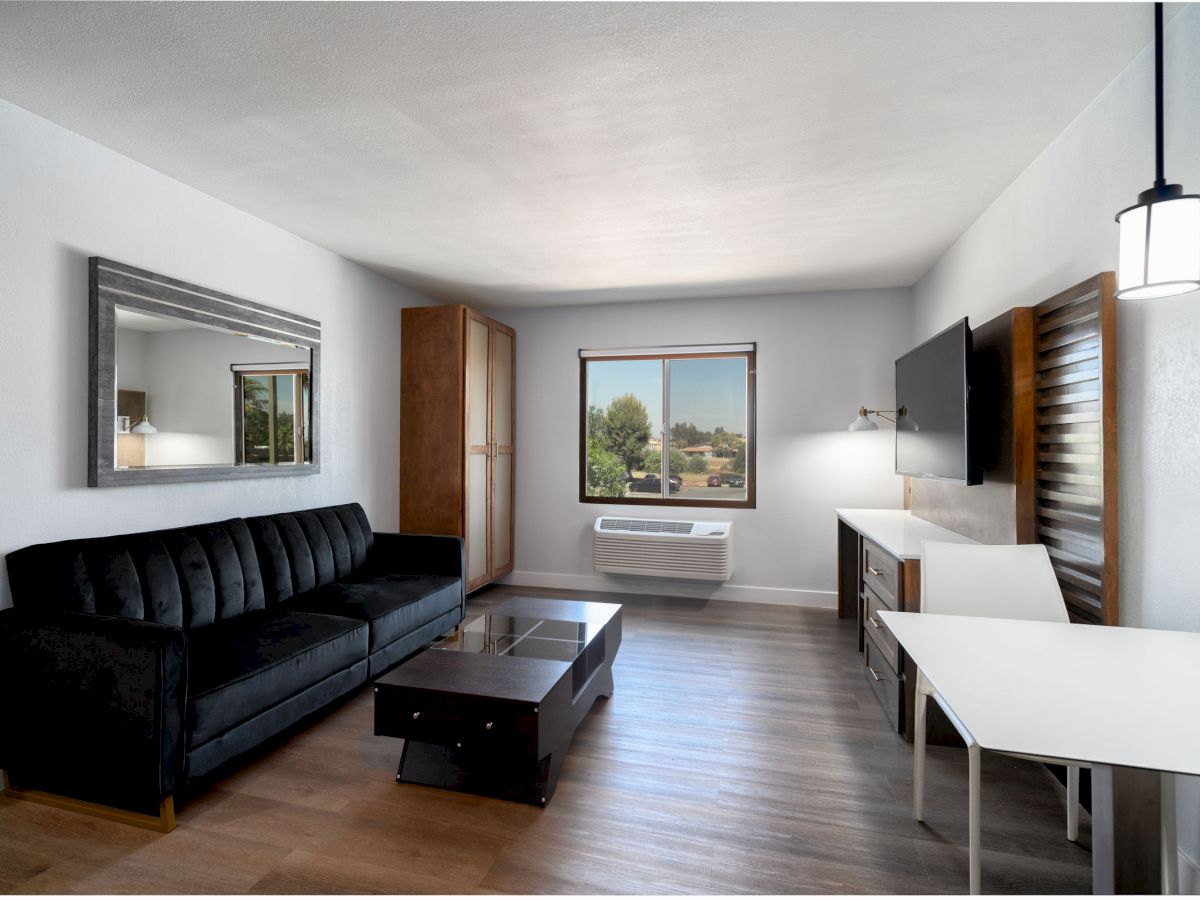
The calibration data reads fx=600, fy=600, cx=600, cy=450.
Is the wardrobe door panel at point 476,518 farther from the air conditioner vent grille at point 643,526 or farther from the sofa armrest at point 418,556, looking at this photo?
the air conditioner vent grille at point 643,526

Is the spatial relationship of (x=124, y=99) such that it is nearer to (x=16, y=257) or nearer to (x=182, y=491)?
(x=16, y=257)

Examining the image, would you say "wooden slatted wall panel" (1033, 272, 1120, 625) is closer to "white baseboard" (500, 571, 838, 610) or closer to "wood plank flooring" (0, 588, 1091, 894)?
"wood plank flooring" (0, 588, 1091, 894)

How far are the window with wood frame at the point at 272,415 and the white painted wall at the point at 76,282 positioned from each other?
0.17 m

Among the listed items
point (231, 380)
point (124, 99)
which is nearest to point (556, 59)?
point (124, 99)

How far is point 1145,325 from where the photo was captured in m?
1.85

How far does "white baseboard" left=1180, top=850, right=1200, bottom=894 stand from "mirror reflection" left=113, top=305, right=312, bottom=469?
3.92 metres

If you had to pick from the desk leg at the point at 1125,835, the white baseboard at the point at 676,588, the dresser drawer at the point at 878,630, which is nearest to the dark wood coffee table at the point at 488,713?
the dresser drawer at the point at 878,630

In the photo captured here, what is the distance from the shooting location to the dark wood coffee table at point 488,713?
2.03 meters

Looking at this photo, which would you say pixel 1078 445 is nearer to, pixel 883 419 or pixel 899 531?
Result: pixel 899 531

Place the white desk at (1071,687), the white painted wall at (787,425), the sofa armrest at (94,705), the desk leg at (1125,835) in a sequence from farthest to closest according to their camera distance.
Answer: the white painted wall at (787,425) → the sofa armrest at (94,705) → the desk leg at (1125,835) → the white desk at (1071,687)

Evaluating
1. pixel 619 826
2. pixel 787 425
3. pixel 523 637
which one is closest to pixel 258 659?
pixel 523 637

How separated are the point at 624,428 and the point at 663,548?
1.13 metres

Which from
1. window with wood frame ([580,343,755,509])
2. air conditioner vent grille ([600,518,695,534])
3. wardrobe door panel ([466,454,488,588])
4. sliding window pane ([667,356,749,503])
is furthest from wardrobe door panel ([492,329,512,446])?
sliding window pane ([667,356,749,503])

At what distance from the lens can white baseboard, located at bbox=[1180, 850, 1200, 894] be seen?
1562 mm
